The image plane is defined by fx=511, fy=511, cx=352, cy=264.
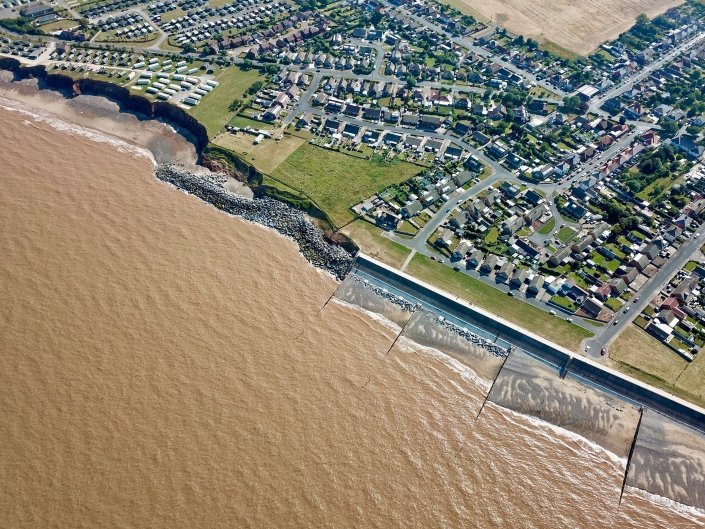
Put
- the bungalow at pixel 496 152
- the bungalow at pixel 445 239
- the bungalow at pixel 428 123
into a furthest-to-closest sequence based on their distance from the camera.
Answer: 1. the bungalow at pixel 428 123
2. the bungalow at pixel 496 152
3. the bungalow at pixel 445 239

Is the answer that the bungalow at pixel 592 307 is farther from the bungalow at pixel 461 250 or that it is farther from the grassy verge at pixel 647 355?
the bungalow at pixel 461 250

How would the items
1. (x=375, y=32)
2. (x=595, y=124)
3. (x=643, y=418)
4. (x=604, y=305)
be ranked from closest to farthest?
(x=643, y=418) < (x=604, y=305) < (x=595, y=124) < (x=375, y=32)

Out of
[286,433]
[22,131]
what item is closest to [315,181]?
[286,433]

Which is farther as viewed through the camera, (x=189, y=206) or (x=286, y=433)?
(x=189, y=206)

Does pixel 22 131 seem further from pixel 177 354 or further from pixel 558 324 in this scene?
pixel 558 324

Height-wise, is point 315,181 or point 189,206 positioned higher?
point 315,181

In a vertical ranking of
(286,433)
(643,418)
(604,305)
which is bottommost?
(286,433)

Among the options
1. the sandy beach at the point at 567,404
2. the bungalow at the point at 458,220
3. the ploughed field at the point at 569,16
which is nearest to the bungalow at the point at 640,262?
the sandy beach at the point at 567,404
